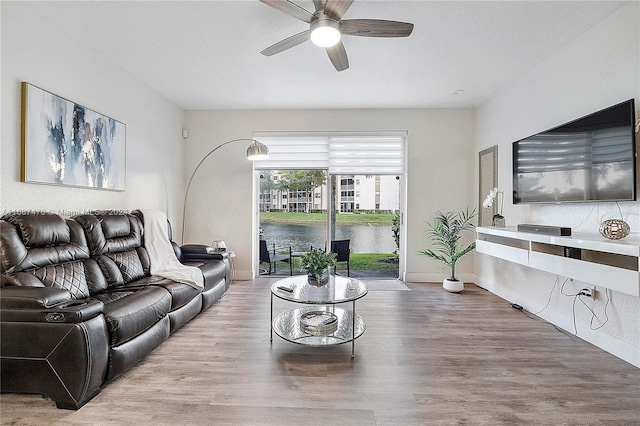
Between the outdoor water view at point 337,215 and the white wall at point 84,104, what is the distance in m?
1.57

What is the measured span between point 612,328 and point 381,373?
1949 mm

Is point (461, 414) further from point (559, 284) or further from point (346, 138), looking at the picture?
point (346, 138)

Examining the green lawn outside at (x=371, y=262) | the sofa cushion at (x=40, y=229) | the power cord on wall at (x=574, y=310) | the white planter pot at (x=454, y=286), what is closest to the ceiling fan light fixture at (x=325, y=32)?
the sofa cushion at (x=40, y=229)

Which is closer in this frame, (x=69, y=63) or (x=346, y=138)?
(x=69, y=63)

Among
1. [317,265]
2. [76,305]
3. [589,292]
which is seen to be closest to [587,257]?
[589,292]

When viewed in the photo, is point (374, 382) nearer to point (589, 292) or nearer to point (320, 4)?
point (589, 292)

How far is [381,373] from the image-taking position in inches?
85.4

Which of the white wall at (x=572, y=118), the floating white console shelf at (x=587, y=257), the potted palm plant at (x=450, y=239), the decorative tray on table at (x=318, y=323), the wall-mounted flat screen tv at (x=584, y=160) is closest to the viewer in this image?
the floating white console shelf at (x=587, y=257)

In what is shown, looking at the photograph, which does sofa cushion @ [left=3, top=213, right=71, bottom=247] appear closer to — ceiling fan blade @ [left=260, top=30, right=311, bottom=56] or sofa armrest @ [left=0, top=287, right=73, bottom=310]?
sofa armrest @ [left=0, top=287, right=73, bottom=310]

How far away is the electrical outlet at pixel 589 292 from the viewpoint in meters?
2.63

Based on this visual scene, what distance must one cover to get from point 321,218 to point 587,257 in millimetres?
3325

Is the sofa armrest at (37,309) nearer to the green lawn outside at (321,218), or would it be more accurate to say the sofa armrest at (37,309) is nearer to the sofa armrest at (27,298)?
the sofa armrest at (27,298)

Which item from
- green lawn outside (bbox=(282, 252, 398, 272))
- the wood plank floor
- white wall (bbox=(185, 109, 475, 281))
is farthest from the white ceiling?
the wood plank floor

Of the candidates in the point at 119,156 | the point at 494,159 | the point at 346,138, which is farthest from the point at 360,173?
the point at 119,156
